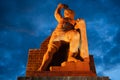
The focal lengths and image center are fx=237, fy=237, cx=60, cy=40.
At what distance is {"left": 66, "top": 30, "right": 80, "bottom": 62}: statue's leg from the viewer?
7172 millimetres

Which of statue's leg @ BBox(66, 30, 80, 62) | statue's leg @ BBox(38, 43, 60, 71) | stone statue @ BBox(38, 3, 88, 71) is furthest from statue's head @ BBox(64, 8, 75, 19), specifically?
statue's leg @ BBox(38, 43, 60, 71)

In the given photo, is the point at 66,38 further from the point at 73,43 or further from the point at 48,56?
the point at 48,56

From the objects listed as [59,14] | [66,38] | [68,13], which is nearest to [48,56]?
[66,38]

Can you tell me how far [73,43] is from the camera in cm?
731

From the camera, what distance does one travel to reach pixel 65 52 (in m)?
A: 7.74

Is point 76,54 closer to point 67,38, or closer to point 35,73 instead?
point 67,38

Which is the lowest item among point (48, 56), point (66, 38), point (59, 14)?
point (48, 56)

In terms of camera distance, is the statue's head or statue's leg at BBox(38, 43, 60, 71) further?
the statue's head

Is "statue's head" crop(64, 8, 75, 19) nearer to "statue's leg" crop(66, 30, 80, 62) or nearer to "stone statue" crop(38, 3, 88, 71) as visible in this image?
"stone statue" crop(38, 3, 88, 71)

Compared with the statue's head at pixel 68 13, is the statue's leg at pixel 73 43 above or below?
below

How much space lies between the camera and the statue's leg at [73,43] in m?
7.17

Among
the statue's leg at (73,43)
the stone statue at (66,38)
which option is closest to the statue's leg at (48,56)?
the stone statue at (66,38)

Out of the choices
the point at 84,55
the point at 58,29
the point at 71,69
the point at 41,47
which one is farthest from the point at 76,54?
the point at 41,47

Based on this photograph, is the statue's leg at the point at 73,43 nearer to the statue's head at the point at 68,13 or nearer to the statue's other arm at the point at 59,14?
the statue's other arm at the point at 59,14
